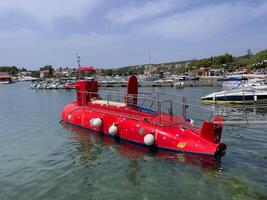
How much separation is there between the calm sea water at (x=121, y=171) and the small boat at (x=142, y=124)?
26.3 inches

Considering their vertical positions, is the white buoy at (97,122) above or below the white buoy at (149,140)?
above

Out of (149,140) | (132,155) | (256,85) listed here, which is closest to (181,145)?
(149,140)

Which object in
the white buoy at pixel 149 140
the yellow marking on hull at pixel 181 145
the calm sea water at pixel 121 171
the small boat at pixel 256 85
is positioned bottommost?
the calm sea water at pixel 121 171

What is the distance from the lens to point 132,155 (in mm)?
15961

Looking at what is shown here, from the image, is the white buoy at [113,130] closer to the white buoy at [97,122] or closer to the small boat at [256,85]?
the white buoy at [97,122]

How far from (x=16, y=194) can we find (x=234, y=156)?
10.6 meters

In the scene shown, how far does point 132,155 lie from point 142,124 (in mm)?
2302

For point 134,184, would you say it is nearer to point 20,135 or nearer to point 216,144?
point 216,144

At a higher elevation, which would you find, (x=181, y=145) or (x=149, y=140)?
(x=149, y=140)

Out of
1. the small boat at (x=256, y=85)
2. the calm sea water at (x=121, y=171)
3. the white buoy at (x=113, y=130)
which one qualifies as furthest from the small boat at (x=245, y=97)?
the white buoy at (x=113, y=130)

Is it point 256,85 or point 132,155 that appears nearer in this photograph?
point 132,155

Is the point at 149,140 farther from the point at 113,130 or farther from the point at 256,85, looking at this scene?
the point at 256,85

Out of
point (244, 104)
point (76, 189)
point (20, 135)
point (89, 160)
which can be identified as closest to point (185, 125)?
point (89, 160)

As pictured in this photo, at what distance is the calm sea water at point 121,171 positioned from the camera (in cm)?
1130
